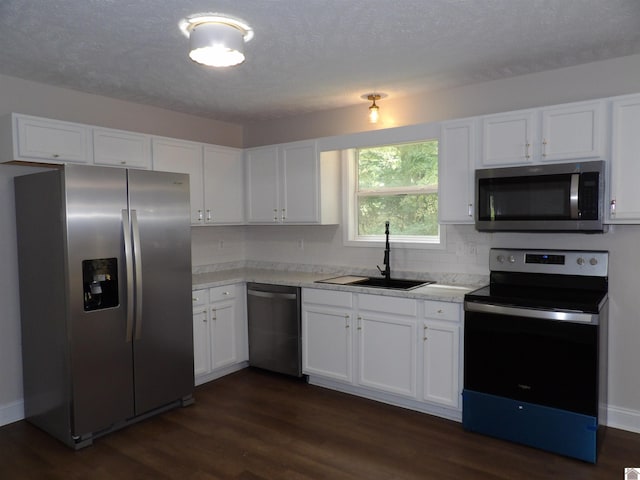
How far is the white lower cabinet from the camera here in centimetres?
322

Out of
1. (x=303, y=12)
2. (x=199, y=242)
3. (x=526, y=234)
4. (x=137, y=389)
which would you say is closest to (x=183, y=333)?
(x=137, y=389)

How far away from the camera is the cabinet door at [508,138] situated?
120 inches

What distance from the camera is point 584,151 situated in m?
2.88

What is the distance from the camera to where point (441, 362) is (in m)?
3.23

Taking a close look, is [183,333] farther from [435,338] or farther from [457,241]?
[457,241]

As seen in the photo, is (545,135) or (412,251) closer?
(545,135)

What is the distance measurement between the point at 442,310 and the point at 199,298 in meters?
1.97

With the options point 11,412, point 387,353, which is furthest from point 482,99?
point 11,412

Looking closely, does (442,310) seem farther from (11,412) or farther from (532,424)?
(11,412)

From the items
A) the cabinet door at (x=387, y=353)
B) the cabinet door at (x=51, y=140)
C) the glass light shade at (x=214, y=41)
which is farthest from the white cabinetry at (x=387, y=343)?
the cabinet door at (x=51, y=140)

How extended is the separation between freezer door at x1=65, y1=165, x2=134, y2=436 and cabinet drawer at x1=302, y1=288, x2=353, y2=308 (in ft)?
4.65

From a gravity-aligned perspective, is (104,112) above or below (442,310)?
above

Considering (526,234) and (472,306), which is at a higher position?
(526,234)

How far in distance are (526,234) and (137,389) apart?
2956mm
